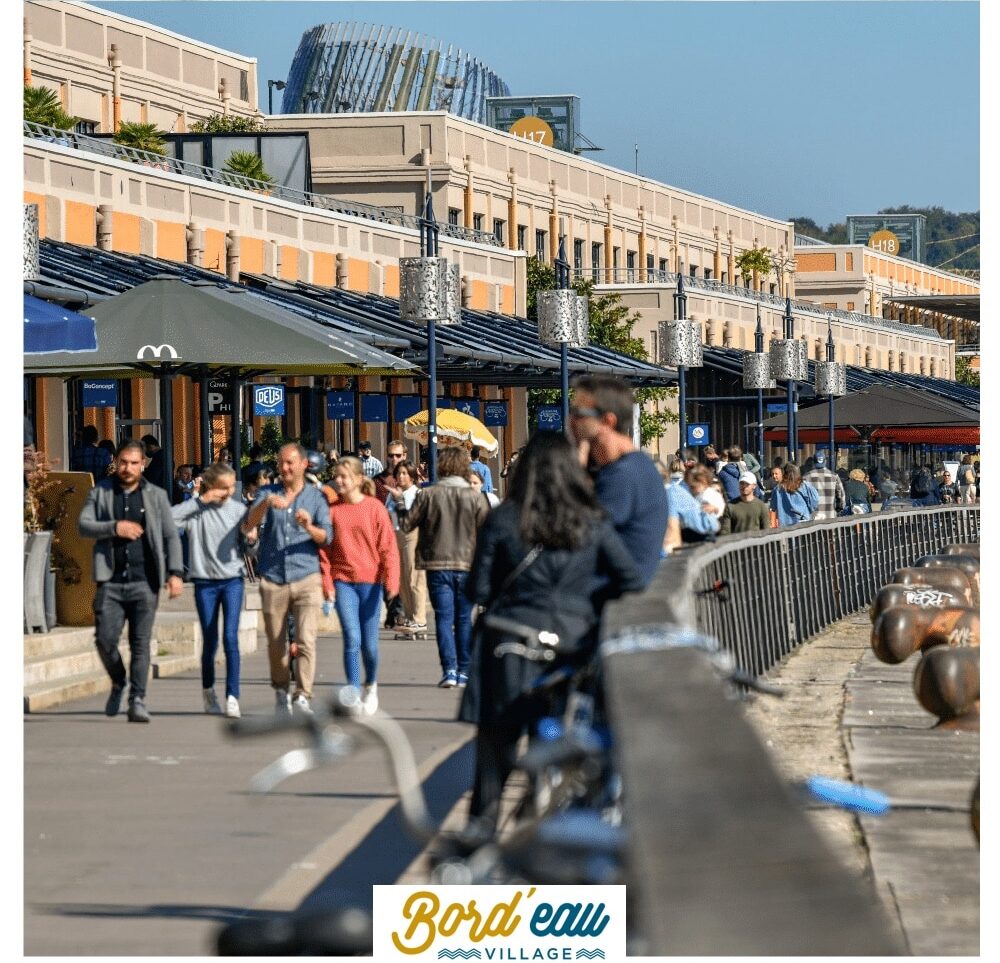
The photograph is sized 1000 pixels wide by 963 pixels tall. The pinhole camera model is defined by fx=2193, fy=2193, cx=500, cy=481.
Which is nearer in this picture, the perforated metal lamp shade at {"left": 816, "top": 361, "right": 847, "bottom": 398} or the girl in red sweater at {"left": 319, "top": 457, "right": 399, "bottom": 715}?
the girl in red sweater at {"left": 319, "top": 457, "right": 399, "bottom": 715}

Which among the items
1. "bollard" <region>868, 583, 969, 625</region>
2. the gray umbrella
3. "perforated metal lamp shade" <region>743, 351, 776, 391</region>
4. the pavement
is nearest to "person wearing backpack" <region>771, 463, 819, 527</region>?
the gray umbrella

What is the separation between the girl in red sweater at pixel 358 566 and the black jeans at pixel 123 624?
114cm

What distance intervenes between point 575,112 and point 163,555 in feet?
287

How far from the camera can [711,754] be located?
4375mm

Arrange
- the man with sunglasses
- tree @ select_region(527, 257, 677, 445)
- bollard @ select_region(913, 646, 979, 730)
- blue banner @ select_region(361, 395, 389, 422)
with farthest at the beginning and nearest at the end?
1. tree @ select_region(527, 257, 677, 445)
2. blue banner @ select_region(361, 395, 389, 422)
3. bollard @ select_region(913, 646, 979, 730)
4. the man with sunglasses

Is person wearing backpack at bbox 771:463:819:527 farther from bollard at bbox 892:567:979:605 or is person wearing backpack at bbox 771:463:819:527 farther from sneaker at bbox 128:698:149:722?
sneaker at bbox 128:698:149:722

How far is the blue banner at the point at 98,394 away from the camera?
3186 centimetres

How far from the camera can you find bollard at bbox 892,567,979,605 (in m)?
18.2

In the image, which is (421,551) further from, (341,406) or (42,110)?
(42,110)

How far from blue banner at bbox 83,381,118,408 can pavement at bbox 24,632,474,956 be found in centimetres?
1755

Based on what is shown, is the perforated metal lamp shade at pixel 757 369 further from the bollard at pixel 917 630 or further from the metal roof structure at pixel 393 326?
the bollard at pixel 917 630

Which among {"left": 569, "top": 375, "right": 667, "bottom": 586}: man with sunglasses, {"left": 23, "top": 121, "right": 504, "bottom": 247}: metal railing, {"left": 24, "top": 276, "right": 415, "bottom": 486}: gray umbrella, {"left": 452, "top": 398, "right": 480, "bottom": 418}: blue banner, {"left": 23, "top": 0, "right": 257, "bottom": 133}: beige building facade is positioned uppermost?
{"left": 23, "top": 0, "right": 257, "bottom": 133}: beige building facade

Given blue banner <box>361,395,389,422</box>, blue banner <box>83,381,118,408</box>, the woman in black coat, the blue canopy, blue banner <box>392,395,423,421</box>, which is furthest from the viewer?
blue banner <box>392,395,423,421</box>
